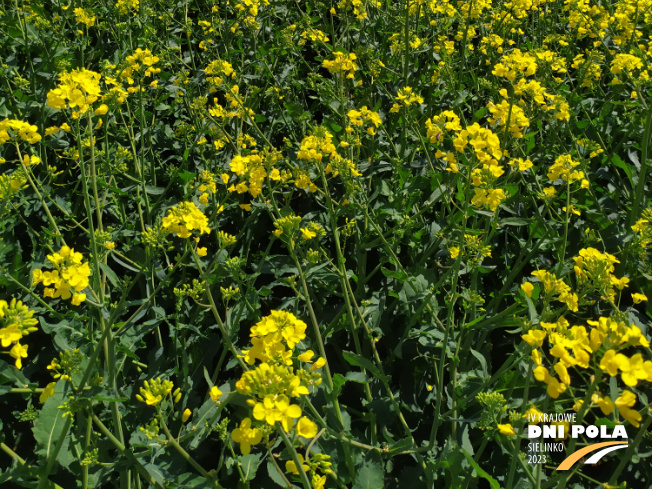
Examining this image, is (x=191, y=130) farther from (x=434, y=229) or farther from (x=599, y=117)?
(x=599, y=117)

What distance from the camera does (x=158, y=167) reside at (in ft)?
11.6

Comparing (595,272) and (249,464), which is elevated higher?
(595,272)

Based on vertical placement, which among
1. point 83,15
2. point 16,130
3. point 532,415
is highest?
point 83,15

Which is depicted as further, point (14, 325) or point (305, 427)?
point (14, 325)

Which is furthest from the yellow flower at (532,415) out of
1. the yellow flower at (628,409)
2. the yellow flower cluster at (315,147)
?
the yellow flower cluster at (315,147)

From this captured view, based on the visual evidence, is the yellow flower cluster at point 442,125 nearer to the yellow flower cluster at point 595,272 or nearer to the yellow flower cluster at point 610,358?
the yellow flower cluster at point 595,272

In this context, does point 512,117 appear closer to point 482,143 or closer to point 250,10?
point 482,143

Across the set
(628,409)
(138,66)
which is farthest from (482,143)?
(138,66)

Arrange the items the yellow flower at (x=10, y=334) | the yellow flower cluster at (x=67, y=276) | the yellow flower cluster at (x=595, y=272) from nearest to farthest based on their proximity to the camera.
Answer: the yellow flower at (x=10, y=334)
the yellow flower cluster at (x=67, y=276)
the yellow flower cluster at (x=595, y=272)

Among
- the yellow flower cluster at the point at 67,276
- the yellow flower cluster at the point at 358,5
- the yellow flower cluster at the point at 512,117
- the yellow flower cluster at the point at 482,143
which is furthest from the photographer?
the yellow flower cluster at the point at 358,5

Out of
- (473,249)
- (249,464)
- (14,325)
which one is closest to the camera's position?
(14,325)

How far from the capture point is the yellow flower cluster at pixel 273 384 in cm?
126

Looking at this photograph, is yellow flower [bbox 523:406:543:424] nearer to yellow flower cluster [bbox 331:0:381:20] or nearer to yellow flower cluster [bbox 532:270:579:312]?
yellow flower cluster [bbox 532:270:579:312]

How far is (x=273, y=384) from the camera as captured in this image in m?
1.28
